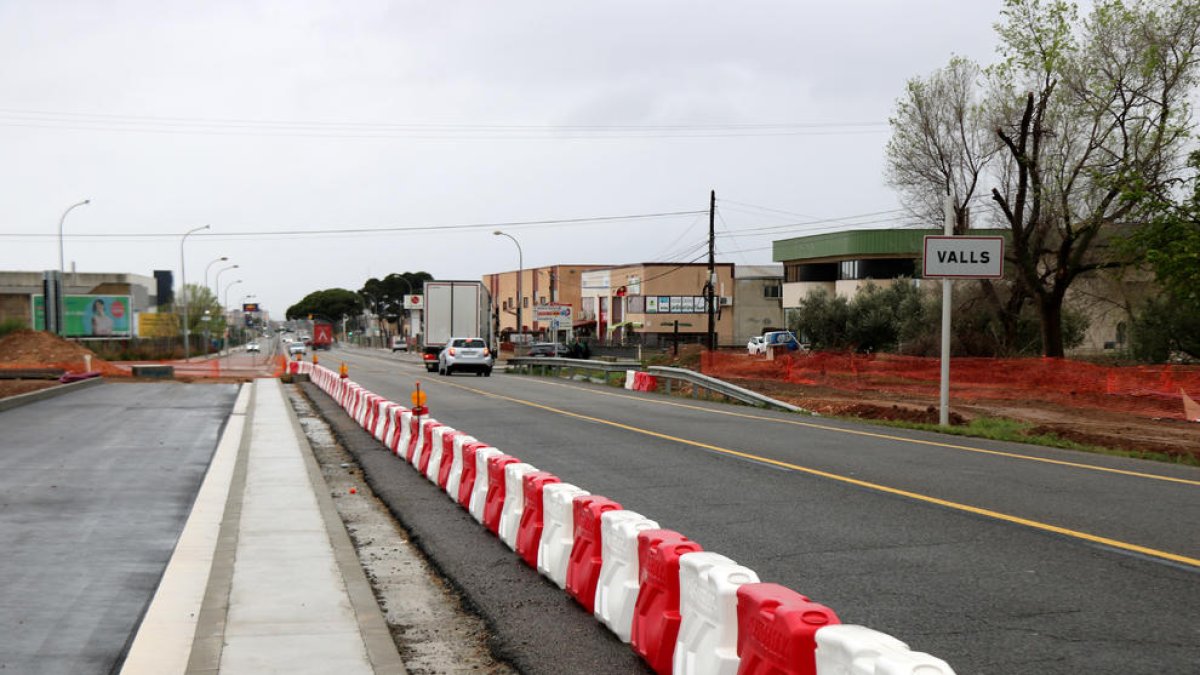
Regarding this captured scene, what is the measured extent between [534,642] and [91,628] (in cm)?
292

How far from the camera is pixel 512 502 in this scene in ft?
29.3

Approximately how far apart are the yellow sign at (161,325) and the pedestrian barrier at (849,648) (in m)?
107

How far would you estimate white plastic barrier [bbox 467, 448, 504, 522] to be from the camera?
10062 millimetres

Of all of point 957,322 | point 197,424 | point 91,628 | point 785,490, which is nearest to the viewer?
point 91,628

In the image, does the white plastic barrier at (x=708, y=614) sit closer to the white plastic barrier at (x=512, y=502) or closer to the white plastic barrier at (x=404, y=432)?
the white plastic barrier at (x=512, y=502)

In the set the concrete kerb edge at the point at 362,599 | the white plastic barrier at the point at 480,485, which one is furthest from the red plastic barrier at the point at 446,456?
the white plastic barrier at the point at 480,485

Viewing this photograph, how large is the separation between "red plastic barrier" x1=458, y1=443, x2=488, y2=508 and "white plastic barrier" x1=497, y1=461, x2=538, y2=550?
1.56m

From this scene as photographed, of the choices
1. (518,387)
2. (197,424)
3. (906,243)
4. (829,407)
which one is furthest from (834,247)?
(197,424)

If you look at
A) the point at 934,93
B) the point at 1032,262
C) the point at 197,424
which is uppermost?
the point at 934,93

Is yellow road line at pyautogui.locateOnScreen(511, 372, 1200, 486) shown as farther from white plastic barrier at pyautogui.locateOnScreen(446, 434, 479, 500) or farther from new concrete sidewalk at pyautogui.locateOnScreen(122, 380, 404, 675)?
new concrete sidewalk at pyautogui.locateOnScreen(122, 380, 404, 675)

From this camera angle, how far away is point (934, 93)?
4266cm

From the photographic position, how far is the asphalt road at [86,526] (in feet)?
21.7

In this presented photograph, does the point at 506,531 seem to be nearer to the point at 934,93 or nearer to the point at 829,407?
the point at 829,407

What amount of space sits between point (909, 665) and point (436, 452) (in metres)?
9.95
